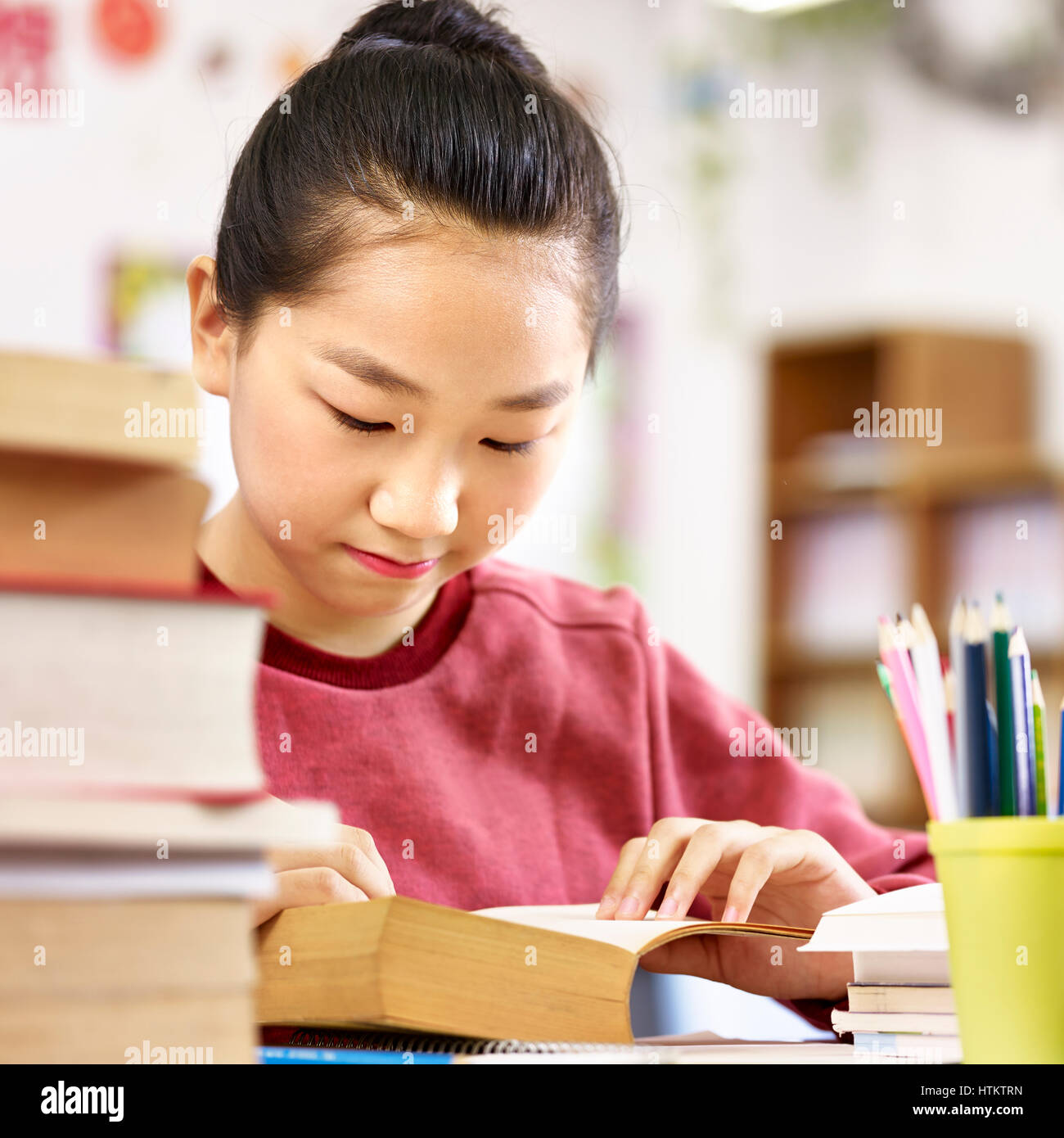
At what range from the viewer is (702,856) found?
2.70 feet

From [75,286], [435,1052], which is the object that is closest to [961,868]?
[435,1052]

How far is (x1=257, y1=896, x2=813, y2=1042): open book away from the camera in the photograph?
55 centimetres

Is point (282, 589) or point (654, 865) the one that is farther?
point (282, 589)

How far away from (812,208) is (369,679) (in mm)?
3249

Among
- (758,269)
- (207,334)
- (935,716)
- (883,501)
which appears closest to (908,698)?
(935,716)

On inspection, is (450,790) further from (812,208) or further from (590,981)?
(812,208)

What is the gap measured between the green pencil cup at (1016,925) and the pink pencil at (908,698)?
0.06 ft

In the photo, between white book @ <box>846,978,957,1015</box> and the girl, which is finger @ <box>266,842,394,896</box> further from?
white book @ <box>846,978,957,1015</box>

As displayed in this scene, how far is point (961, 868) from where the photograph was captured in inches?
21.1

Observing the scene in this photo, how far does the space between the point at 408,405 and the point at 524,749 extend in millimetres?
427

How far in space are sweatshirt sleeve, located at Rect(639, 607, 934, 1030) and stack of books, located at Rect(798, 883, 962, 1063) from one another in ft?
1.25

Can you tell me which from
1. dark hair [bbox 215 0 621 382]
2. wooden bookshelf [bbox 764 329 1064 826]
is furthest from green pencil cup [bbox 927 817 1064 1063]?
wooden bookshelf [bbox 764 329 1064 826]

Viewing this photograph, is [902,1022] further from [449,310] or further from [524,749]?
[524,749]
